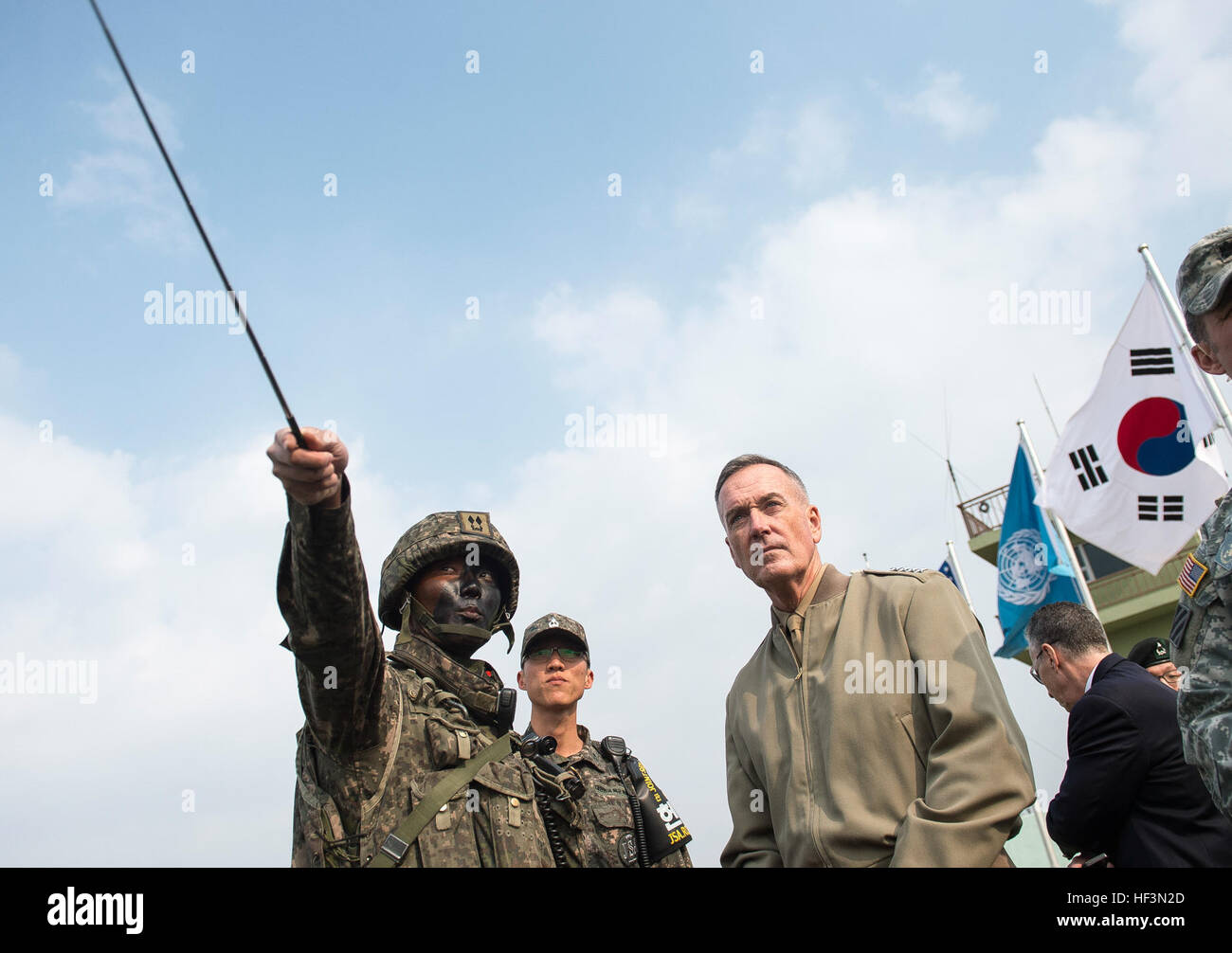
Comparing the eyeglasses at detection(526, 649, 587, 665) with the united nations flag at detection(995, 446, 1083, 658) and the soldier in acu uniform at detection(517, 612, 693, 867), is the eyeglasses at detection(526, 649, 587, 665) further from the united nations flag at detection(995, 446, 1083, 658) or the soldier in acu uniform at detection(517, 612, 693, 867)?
the united nations flag at detection(995, 446, 1083, 658)

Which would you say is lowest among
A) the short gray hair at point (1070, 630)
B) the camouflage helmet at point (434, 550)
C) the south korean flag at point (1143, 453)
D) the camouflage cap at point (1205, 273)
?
the short gray hair at point (1070, 630)

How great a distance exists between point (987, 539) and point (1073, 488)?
1248 centimetres

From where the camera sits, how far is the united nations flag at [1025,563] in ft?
39.3

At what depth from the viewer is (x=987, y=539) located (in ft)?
67.9

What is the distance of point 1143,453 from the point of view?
27.6 ft

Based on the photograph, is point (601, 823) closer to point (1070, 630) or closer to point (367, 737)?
point (367, 737)

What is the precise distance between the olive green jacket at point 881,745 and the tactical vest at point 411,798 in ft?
3.01

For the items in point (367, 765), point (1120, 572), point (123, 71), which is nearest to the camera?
point (123, 71)

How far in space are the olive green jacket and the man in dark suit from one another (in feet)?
3.28

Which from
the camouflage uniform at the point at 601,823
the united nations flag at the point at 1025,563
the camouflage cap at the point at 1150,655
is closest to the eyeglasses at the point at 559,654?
the camouflage uniform at the point at 601,823

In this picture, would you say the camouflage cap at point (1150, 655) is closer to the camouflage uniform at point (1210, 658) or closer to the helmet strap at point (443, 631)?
the camouflage uniform at point (1210, 658)

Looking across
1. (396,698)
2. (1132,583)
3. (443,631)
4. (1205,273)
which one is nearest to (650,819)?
(443,631)
